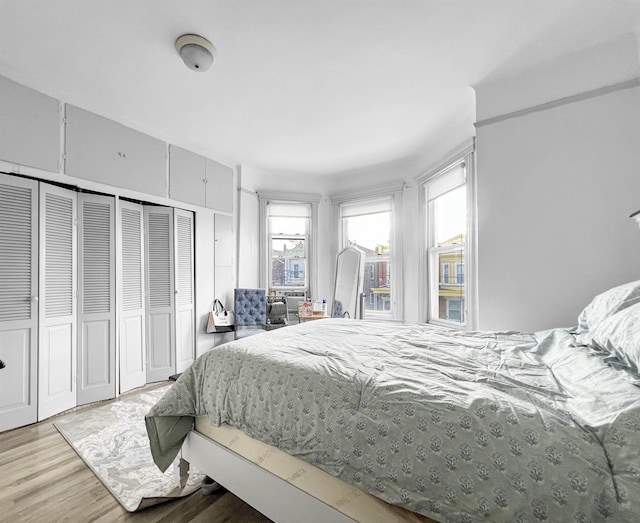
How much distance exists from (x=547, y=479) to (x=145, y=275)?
3650 mm

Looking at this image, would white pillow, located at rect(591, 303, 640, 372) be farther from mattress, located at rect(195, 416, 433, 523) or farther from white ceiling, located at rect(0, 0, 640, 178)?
white ceiling, located at rect(0, 0, 640, 178)

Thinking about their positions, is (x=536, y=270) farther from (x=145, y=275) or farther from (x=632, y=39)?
(x=145, y=275)

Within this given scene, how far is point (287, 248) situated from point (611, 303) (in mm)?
3976

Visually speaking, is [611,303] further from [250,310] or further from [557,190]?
[250,310]

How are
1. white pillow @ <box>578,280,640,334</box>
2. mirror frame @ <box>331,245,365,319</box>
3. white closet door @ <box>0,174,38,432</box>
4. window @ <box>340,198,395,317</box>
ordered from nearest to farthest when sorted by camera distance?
white pillow @ <box>578,280,640,334</box> → white closet door @ <box>0,174,38,432</box> → mirror frame @ <box>331,245,365,319</box> → window @ <box>340,198,395,317</box>

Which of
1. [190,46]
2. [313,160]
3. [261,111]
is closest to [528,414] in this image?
[190,46]

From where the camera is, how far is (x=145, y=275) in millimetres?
3330

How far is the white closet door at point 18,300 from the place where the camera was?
2.31m

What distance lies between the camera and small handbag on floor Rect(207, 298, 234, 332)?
3.85 meters

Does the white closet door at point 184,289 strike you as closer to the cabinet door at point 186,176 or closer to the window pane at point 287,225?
the cabinet door at point 186,176

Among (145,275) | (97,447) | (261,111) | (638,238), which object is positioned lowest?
(97,447)

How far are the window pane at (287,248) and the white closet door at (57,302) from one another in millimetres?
2557

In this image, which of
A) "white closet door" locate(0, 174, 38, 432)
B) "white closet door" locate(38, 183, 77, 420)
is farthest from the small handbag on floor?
"white closet door" locate(0, 174, 38, 432)

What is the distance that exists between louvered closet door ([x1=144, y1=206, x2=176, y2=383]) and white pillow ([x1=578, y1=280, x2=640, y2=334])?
369cm
